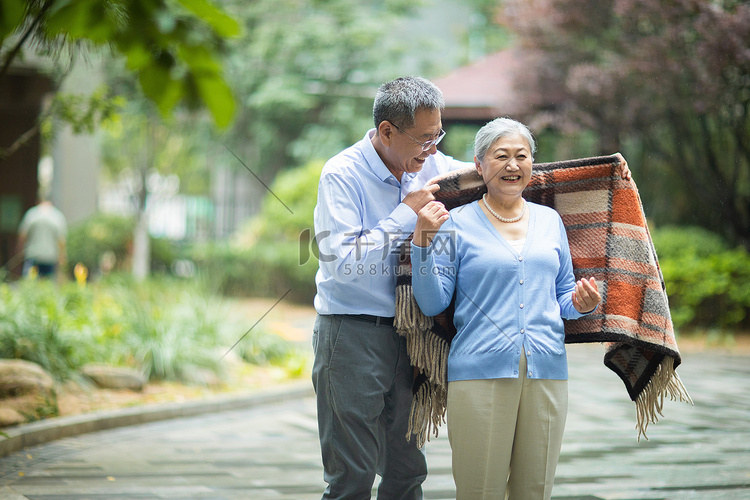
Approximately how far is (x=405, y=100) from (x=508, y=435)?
1273mm

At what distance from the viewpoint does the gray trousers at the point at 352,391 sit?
2.87 meters

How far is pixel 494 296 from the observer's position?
2768 millimetres

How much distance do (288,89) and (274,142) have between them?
201 cm

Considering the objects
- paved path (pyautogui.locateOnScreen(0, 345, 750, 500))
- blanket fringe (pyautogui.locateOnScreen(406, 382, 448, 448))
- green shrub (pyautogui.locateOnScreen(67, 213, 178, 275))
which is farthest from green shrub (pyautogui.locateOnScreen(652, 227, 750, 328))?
green shrub (pyautogui.locateOnScreen(67, 213, 178, 275))

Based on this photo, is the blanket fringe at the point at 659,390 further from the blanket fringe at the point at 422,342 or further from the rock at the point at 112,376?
the rock at the point at 112,376

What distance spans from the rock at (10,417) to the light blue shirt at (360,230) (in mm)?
3461

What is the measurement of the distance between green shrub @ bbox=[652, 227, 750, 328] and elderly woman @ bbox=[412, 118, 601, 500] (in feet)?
29.2

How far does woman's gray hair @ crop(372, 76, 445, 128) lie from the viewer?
279cm

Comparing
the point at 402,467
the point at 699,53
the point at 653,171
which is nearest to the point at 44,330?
the point at 402,467

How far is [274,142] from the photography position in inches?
875

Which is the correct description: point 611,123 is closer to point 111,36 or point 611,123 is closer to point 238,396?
point 238,396

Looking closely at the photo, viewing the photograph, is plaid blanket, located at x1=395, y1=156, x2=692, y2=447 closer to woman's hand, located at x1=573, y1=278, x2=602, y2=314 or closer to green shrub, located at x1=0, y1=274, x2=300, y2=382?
woman's hand, located at x1=573, y1=278, x2=602, y2=314

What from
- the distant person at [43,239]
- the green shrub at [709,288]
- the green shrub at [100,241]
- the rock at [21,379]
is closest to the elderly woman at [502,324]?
the rock at [21,379]

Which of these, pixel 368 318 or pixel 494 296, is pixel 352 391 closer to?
pixel 368 318
